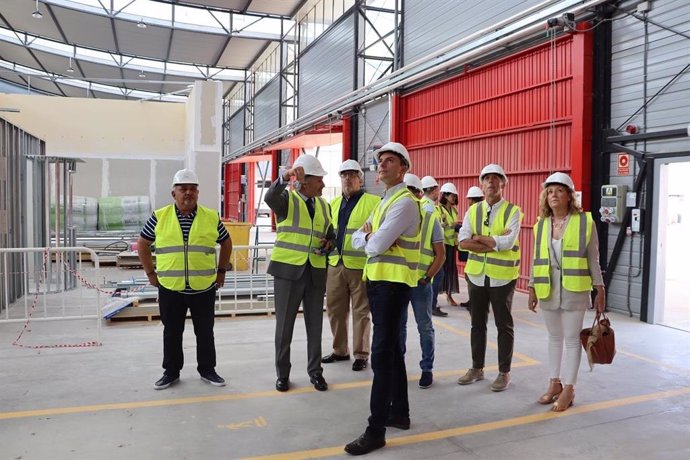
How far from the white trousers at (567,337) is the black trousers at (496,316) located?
0.37 metres

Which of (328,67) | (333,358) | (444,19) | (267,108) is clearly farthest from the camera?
(267,108)

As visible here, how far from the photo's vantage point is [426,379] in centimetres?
495

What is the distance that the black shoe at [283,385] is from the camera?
4.81 metres

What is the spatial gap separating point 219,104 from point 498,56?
574 cm

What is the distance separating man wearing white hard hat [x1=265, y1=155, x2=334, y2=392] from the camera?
4680 mm

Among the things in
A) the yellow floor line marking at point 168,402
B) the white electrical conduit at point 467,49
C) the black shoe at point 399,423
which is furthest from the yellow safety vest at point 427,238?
the white electrical conduit at point 467,49

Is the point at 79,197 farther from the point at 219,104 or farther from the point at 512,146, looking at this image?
the point at 512,146

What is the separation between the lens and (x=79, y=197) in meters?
18.8

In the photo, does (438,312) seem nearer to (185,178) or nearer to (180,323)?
(180,323)

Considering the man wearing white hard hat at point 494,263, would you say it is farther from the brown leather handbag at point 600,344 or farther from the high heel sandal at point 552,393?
the brown leather handbag at point 600,344

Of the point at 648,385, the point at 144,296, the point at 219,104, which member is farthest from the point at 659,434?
the point at 219,104

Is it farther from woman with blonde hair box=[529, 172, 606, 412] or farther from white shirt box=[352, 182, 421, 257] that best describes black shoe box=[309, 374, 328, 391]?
woman with blonde hair box=[529, 172, 606, 412]

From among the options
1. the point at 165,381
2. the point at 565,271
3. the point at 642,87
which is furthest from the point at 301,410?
the point at 642,87

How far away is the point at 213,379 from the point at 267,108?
25533mm
